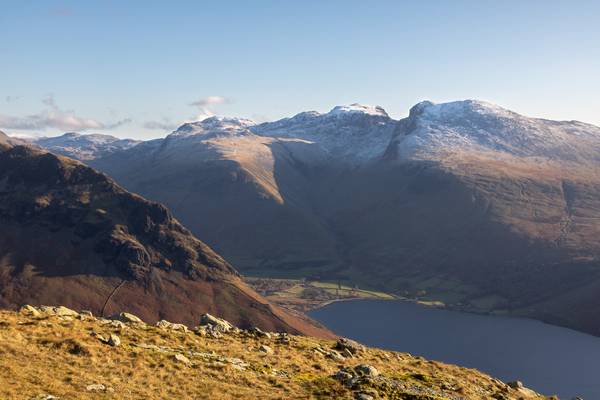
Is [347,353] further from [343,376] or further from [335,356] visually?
[343,376]

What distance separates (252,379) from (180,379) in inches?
184

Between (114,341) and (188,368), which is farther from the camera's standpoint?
(114,341)

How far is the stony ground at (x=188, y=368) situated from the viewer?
29.9 m

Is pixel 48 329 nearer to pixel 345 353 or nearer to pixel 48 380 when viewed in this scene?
pixel 48 380

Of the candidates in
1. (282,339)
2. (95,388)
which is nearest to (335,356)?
(282,339)

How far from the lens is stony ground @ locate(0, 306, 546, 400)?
29.9 metres

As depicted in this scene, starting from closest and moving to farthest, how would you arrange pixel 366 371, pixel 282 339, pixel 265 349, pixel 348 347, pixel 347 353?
pixel 366 371, pixel 265 349, pixel 347 353, pixel 348 347, pixel 282 339

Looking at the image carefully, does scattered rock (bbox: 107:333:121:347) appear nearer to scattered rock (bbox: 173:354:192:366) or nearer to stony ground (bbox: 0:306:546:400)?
stony ground (bbox: 0:306:546:400)

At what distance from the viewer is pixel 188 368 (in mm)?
34438

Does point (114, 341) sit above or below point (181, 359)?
above

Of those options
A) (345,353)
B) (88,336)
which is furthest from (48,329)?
(345,353)

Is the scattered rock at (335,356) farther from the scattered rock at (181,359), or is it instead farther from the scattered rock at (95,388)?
the scattered rock at (95,388)

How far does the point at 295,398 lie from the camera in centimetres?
3161

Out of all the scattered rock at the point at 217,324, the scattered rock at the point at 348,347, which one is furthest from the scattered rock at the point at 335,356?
the scattered rock at the point at 217,324
